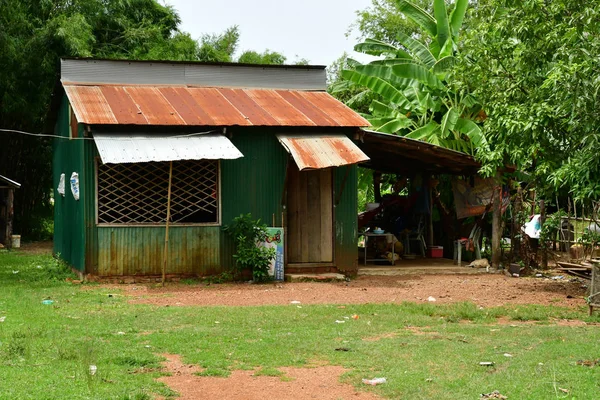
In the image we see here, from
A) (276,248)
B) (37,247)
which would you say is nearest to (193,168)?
(276,248)

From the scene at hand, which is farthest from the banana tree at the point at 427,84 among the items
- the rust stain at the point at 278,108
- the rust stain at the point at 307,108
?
the rust stain at the point at 278,108

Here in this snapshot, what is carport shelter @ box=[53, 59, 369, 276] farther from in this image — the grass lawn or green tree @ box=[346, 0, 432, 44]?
green tree @ box=[346, 0, 432, 44]

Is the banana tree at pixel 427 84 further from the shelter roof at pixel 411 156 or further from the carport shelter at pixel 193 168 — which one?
the carport shelter at pixel 193 168

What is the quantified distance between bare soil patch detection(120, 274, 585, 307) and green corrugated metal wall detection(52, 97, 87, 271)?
1.62m

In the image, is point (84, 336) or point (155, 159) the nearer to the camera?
point (84, 336)

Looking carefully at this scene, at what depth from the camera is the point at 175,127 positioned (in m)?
13.0

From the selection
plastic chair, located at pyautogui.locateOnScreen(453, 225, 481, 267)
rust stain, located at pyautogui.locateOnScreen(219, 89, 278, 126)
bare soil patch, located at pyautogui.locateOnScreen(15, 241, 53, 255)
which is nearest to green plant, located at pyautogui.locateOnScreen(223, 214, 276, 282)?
rust stain, located at pyautogui.locateOnScreen(219, 89, 278, 126)

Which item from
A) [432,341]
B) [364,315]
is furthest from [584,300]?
[432,341]

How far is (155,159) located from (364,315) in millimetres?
4239

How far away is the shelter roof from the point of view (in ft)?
46.9

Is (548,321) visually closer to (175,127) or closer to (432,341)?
(432,341)

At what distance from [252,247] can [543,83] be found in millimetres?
5305

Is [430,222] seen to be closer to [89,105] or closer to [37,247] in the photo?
[89,105]

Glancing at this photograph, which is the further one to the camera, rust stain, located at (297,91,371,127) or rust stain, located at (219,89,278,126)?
→ rust stain, located at (297,91,371,127)
